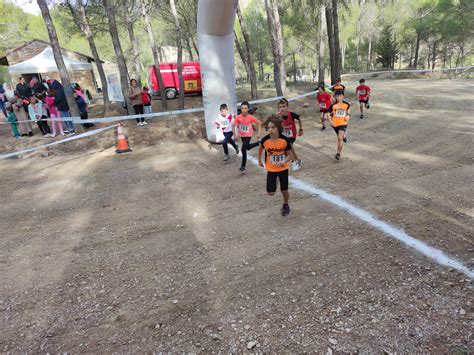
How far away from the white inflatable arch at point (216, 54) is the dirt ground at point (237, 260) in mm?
2716

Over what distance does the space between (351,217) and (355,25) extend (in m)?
56.0

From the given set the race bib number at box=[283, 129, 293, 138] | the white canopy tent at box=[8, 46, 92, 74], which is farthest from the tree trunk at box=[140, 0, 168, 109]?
the white canopy tent at box=[8, 46, 92, 74]

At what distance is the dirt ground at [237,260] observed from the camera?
3139 millimetres

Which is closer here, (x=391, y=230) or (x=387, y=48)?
(x=391, y=230)

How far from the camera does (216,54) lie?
9.91 meters

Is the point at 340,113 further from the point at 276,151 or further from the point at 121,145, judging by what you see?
the point at 121,145

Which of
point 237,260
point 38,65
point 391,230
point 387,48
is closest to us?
point 237,260

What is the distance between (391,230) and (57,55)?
12.2 m

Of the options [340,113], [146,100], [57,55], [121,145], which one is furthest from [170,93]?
[340,113]

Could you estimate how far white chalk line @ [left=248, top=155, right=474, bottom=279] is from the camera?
12.5 feet

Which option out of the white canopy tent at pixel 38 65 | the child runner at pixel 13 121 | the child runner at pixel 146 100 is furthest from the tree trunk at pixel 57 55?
the white canopy tent at pixel 38 65

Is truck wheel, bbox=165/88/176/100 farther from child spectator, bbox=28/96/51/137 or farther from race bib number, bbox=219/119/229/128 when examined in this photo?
race bib number, bbox=219/119/229/128

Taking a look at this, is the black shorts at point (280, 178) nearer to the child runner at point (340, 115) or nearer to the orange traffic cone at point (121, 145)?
the child runner at point (340, 115)

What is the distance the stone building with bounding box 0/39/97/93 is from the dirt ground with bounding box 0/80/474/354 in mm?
17698
